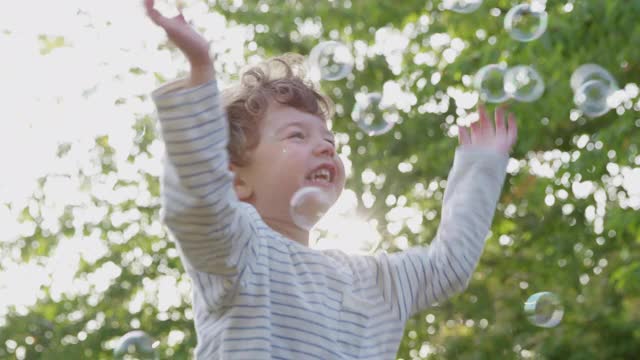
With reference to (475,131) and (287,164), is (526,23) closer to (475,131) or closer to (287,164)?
(475,131)

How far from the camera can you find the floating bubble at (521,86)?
4.73 meters

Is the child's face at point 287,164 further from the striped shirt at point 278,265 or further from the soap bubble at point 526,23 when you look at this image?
the soap bubble at point 526,23

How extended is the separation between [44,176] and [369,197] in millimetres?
2813

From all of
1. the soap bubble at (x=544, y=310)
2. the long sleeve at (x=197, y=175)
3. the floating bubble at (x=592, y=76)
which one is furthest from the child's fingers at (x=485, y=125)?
the floating bubble at (x=592, y=76)

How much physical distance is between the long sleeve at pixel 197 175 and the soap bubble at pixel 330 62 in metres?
2.14

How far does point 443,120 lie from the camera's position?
10336 mm

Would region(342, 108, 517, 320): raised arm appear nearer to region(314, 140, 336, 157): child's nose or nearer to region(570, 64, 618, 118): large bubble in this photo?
region(314, 140, 336, 157): child's nose

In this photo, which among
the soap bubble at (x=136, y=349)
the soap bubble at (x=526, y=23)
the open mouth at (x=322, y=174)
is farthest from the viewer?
the soap bubble at (x=526, y=23)

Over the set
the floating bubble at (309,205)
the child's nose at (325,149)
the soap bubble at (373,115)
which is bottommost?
the floating bubble at (309,205)

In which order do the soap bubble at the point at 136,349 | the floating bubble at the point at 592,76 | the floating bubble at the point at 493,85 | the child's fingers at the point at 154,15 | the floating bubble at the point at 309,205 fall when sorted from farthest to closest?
the floating bubble at the point at 592,76, the floating bubble at the point at 493,85, the soap bubble at the point at 136,349, the floating bubble at the point at 309,205, the child's fingers at the point at 154,15

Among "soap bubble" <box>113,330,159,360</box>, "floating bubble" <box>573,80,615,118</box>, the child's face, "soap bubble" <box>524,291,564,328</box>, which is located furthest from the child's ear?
"floating bubble" <box>573,80,615,118</box>

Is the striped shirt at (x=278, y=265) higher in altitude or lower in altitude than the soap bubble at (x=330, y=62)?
lower

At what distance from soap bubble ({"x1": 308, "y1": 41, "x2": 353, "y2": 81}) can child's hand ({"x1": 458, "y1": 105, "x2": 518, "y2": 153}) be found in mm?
1447

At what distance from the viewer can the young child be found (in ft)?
8.25
